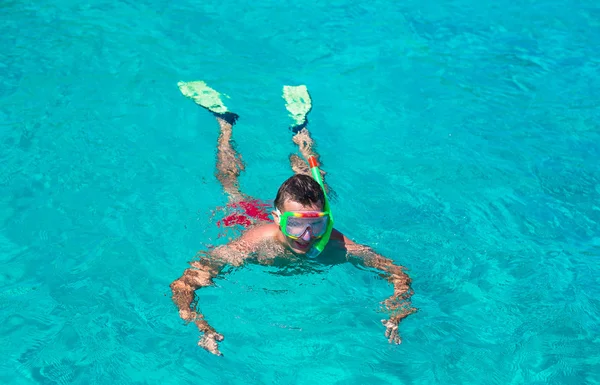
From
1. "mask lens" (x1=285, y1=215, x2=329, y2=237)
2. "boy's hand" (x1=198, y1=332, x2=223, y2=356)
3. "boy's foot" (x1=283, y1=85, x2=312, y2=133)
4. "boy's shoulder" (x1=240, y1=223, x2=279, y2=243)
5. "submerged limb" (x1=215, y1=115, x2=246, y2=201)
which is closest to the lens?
"boy's hand" (x1=198, y1=332, x2=223, y2=356)

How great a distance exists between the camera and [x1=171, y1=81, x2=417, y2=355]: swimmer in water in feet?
15.9

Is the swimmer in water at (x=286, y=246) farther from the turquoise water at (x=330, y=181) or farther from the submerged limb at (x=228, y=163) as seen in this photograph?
the turquoise water at (x=330, y=181)

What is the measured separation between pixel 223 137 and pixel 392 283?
107 inches

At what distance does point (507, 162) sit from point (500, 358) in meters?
2.86

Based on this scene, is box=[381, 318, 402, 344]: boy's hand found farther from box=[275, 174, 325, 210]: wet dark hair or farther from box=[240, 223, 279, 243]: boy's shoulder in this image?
box=[240, 223, 279, 243]: boy's shoulder

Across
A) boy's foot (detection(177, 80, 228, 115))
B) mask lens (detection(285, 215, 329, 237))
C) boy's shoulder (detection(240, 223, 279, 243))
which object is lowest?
boy's shoulder (detection(240, 223, 279, 243))

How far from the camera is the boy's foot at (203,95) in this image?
741 centimetres

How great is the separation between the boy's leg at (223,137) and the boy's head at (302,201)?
3.78ft

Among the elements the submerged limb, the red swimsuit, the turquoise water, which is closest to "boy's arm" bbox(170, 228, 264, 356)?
the turquoise water

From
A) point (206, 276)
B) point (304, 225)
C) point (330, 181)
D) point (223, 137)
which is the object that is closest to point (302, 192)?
point (304, 225)

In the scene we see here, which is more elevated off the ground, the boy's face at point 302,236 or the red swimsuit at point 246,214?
the boy's face at point 302,236

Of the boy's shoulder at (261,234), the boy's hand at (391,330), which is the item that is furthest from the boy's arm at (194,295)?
the boy's hand at (391,330)

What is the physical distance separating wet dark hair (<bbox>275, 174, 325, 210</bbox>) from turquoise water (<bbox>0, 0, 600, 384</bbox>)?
0.71 metres

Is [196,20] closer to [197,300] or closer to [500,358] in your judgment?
[197,300]
